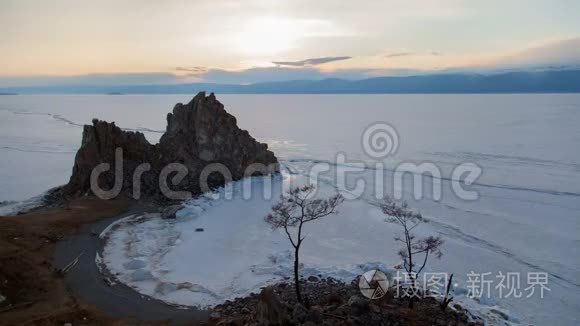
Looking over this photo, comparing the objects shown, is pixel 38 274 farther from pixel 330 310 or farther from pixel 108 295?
pixel 330 310

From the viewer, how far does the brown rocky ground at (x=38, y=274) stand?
2039cm

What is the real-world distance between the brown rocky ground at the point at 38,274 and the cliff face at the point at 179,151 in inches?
261

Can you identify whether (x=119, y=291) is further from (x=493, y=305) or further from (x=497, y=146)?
(x=497, y=146)

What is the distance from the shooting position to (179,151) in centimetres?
4638

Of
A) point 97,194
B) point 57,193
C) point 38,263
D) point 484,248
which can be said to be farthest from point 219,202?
point 484,248

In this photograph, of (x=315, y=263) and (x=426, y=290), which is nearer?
(x=426, y=290)

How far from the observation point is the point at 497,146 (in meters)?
71.2

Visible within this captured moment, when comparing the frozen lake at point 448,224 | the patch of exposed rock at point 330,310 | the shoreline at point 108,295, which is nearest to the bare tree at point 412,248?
the frozen lake at point 448,224

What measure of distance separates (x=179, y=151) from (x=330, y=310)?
3098cm

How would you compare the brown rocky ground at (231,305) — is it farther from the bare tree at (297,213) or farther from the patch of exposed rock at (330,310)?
the bare tree at (297,213)

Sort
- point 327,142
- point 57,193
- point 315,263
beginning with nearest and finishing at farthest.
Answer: point 315,263, point 57,193, point 327,142

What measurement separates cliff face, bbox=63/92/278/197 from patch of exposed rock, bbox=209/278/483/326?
909 inches

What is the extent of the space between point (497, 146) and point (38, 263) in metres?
→ 65.5

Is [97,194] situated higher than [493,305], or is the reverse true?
[97,194]
